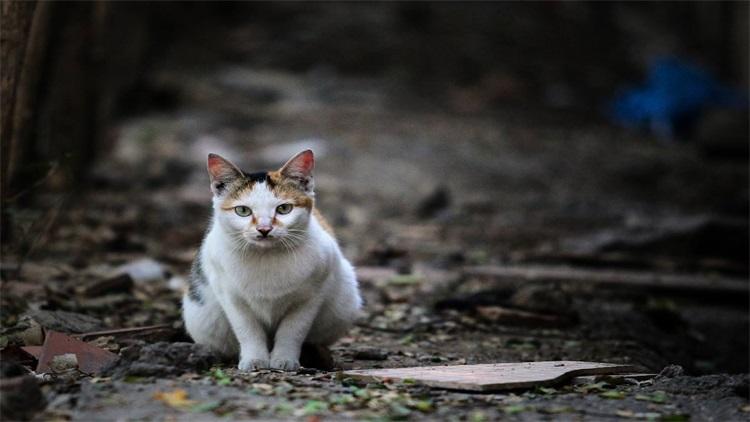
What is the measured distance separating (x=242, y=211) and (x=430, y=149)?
8.55 metres

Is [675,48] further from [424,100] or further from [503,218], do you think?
[503,218]

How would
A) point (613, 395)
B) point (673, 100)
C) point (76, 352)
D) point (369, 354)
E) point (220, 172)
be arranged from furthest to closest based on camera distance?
→ point (673, 100), point (369, 354), point (220, 172), point (76, 352), point (613, 395)

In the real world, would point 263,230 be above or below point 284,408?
above

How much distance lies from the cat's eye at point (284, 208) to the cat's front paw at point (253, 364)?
0.63 meters

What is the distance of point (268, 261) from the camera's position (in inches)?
170

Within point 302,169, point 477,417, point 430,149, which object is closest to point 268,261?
point 302,169

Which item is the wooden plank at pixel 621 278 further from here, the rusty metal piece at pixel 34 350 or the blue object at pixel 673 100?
the blue object at pixel 673 100

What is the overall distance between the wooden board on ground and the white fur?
15.6 inches

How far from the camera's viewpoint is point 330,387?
387 cm

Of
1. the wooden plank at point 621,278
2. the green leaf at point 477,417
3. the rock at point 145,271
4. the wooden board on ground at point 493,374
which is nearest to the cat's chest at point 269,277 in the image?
the wooden board on ground at point 493,374

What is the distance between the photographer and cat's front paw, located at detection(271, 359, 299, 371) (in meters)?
4.29

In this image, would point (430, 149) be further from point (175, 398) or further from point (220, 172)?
point (175, 398)

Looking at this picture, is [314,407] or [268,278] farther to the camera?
[268,278]

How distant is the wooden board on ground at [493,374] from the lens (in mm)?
3873
